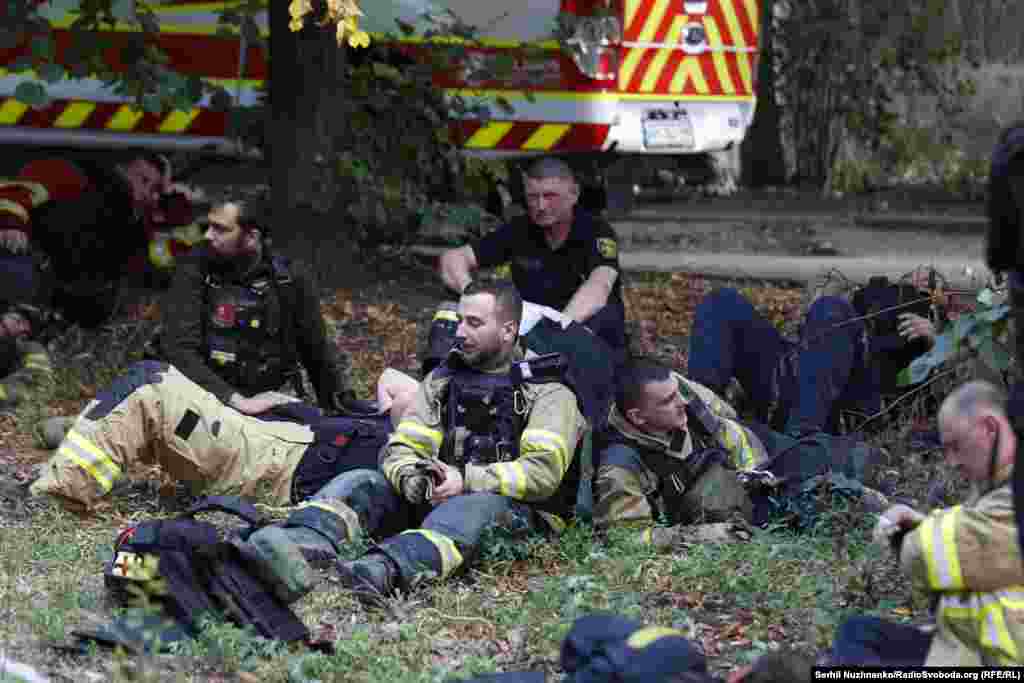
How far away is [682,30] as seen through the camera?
11.2 meters

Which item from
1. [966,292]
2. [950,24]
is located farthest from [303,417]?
[950,24]

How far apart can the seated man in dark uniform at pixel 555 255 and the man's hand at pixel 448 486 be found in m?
1.72

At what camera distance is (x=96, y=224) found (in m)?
9.40

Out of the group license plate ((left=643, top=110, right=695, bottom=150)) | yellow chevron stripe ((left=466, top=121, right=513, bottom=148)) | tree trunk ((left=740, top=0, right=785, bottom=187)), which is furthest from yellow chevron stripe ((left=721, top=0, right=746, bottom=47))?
tree trunk ((left=740, top=0, right=785, bottom=187))

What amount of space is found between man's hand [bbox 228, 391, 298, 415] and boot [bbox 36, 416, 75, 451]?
0.94 metres

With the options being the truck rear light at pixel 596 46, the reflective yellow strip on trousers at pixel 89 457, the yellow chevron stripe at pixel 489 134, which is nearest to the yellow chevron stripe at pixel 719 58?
the truck rear light at pixel 596 46

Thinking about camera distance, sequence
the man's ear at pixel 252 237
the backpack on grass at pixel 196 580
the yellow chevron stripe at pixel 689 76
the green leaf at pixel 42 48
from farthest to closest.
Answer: the yellow chevron stripe at pixel 689 76, the green leaf at pixel 42 48, the man's ear at pixel 252 237, the backpack on grass at pixel 196 580

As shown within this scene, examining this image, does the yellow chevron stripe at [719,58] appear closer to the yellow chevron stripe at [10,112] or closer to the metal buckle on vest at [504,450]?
the yellow chevron stripe at [10,112]

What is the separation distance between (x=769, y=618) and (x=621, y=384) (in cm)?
115

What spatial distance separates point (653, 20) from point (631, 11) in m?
0.19

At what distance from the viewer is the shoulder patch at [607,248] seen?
739cm

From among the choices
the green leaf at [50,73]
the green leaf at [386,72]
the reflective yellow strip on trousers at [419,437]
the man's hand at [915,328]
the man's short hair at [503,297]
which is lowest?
the reflective yellow strip on trousers at [419,437]

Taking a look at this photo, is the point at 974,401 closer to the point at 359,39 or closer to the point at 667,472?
the point at 667,472

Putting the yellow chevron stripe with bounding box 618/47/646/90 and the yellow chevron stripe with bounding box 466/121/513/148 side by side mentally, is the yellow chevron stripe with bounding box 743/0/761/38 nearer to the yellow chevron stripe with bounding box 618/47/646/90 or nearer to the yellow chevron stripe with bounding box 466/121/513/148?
the yellow chevron stripe with bounding box 618/47/646/90
